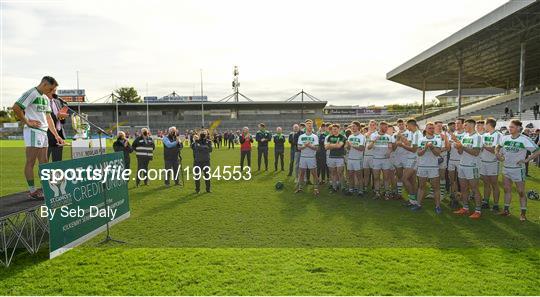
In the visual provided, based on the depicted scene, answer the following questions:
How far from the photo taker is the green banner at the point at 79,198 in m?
4.61

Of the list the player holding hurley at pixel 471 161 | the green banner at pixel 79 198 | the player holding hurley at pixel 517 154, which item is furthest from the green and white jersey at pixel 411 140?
the green banner at pixel 79 198

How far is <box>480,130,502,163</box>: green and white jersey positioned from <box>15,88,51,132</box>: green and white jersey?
8.17 meters

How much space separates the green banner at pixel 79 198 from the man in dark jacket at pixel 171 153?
13.5ft

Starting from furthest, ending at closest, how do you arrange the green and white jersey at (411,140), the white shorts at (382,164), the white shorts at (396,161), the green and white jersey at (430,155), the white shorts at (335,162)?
the white shorts at (335,162) → the white shorts at (396,161) → the white shorts at (382,164) → the green and white jersey at (411,140) → the green and white jersey at (430,155)

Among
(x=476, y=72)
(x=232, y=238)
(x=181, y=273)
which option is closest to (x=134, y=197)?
(x=232, y=238)

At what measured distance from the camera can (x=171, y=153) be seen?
1113 centimetres

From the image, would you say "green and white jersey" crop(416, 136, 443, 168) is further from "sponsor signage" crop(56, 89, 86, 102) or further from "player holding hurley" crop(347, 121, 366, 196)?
"sponsor signage" crop(56, 89, 86, 102)

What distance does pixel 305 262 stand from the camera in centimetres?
479

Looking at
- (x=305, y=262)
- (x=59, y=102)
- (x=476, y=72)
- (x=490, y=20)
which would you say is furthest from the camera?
(x=476, y=72)

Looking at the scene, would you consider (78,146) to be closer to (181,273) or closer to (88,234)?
(88,234)

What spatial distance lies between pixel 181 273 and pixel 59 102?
4008 millimetres

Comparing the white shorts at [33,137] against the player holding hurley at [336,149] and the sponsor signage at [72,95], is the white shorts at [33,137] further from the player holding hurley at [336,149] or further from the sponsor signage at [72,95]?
the sponsor signage at [72,95]

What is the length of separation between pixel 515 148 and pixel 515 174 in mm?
519

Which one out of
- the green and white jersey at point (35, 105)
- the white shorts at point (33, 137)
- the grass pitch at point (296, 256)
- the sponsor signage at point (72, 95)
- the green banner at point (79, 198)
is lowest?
the grass pitch at point (296, 256)
